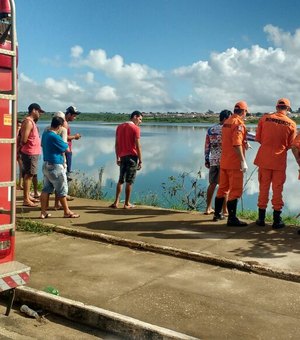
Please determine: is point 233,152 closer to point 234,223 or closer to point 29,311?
point 234,223

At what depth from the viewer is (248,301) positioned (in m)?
4.68

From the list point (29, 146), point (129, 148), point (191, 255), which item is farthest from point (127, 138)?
point (191, 255)

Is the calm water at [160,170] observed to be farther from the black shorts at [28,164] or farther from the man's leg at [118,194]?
the black shorts at [28,164]

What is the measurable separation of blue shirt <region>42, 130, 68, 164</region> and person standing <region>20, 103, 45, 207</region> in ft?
3.64

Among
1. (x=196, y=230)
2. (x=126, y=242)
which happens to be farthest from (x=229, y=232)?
(x=126, y=242)

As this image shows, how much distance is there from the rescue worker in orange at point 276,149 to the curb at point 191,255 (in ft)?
6.58

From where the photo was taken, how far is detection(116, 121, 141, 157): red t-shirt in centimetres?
877

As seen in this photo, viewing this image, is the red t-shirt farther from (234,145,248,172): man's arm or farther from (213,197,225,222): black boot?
(234,145,248,172): man's arm

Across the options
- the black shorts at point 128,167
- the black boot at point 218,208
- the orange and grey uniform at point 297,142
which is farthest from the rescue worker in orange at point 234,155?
the black shorts at point 128,167

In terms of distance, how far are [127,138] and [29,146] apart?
6.32ft

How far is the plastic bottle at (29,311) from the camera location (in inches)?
177

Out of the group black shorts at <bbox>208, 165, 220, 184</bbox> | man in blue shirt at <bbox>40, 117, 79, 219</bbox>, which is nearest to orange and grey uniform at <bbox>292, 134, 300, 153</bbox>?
black shorts at <bbox>208, 165, 220, 184</bbox>

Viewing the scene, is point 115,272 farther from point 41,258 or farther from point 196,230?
point 196,230

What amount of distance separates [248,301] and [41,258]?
2.74m
